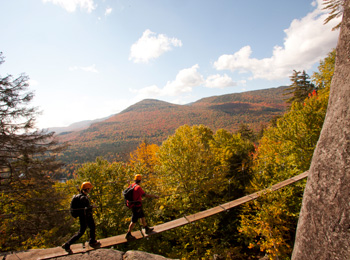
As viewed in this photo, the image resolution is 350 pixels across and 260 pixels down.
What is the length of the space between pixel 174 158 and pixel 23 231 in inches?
425

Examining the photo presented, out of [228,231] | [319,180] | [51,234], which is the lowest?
[228,231]

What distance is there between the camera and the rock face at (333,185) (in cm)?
339

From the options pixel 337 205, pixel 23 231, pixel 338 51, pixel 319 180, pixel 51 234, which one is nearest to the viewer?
pixel 337 205

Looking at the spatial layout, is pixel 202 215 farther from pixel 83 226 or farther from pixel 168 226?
pixel 83 226

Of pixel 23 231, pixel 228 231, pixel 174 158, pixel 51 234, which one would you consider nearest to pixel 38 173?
pixel 23 231

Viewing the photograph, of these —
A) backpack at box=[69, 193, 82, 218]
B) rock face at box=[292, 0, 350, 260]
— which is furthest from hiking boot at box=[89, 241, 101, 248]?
rock face at box=[292, 0, 350, 260]

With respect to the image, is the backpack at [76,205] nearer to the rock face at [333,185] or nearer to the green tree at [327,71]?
the rock face at [333,185]

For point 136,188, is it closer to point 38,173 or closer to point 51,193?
point 38,173

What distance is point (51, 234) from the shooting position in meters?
11.9

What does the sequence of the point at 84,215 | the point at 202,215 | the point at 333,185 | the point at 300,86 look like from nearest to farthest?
the point at 333,185, the point at 84,215, the point at 202,215, the point at 300,86

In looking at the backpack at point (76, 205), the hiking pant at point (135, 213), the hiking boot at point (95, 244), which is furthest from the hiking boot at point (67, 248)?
the hiking pant at point (135, 213)

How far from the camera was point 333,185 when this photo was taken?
Answer: 3615 millimetres

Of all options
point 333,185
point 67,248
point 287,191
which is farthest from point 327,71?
point 67,248

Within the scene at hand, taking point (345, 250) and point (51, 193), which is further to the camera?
point (51, 193)
